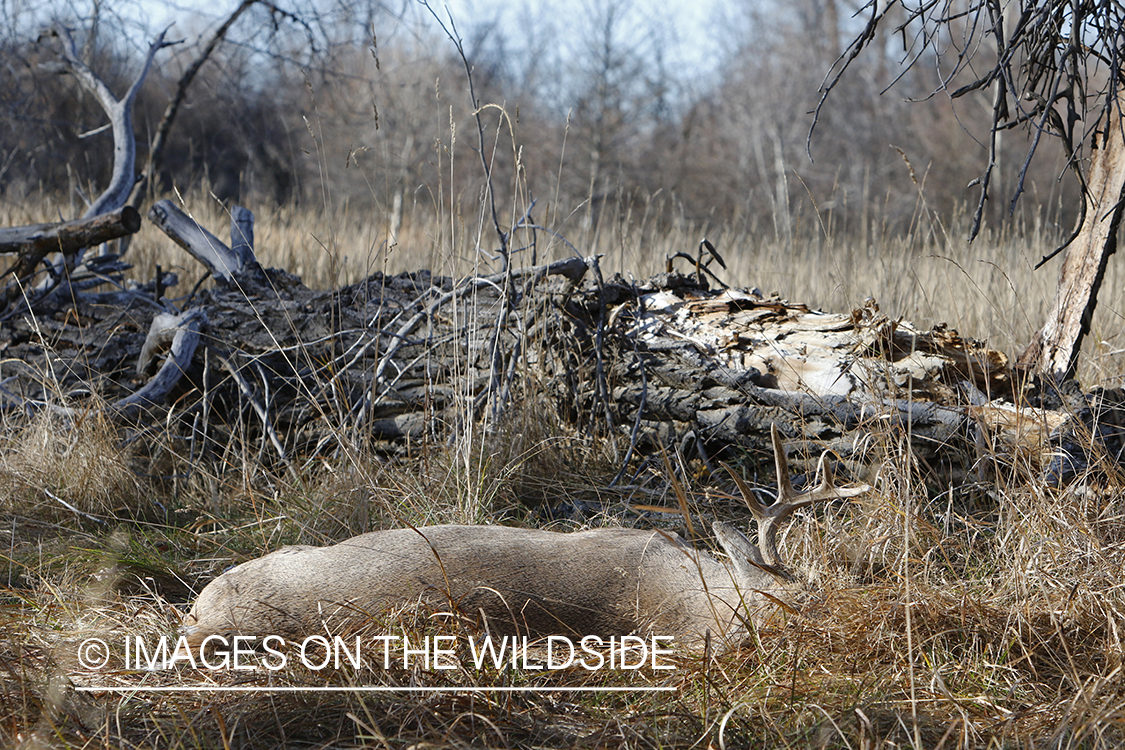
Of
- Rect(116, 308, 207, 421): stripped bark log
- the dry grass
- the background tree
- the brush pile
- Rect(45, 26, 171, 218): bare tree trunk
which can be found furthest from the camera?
→ Rect(45, 26, 171, 218): bare tree trunk

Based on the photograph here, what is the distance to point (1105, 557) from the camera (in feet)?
7.32

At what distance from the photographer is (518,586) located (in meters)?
2.12

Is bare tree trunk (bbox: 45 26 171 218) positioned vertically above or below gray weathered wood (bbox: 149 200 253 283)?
above

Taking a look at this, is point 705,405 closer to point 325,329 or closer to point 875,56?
point 325,329

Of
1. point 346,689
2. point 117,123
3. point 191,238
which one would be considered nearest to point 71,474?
point 191,238

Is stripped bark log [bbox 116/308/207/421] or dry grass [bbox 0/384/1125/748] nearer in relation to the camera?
dry grass [bbox 0/384/1125/748]

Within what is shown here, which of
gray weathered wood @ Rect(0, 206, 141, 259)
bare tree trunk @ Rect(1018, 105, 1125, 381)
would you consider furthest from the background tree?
gray weathered wood @ Rect(0, 206, 141, 259)

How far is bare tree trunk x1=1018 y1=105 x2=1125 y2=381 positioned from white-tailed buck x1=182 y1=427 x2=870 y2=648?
6.06ft

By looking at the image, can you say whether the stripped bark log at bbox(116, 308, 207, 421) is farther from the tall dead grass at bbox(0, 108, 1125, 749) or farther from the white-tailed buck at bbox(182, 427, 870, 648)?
the white-tailed buck at bbox(182, 427, 870, 648)

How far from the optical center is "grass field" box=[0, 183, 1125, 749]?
1.77 metres

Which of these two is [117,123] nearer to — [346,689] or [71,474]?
[71,474]

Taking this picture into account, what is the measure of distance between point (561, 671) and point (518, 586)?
233 mm

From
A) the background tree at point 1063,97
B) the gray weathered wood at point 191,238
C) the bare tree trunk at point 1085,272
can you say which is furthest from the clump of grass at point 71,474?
the bare tree trunk at point 1085,272

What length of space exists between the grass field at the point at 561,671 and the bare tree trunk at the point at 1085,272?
2.51 feet
